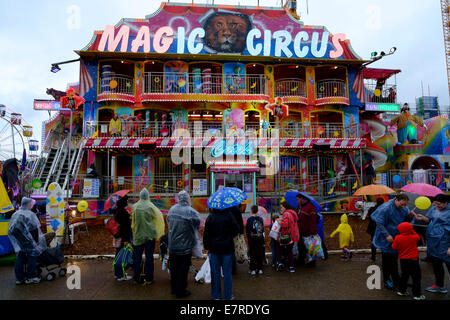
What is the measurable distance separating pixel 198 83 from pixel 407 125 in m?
15.3

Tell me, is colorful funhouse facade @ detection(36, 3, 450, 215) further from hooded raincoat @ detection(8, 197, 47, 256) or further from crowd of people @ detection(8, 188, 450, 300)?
hooded raincoat @ detection(8, 197, 47, 256)

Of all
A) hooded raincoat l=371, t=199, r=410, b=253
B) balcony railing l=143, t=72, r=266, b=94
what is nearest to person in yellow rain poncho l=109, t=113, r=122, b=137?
balcony railing l=143, t=72, r=266, b=94

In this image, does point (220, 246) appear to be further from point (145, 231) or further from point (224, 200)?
point (145, 231)

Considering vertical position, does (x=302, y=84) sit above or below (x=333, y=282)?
above

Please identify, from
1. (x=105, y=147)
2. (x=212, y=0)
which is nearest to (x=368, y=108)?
(x=212, y=0)

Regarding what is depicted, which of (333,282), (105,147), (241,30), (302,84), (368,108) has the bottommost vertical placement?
(333,282)

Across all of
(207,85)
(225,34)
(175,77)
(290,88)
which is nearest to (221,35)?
(225,34)

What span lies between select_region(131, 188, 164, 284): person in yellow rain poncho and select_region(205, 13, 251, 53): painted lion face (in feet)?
51.5

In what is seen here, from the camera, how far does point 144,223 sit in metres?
6.67

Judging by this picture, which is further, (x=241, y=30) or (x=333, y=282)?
(x=241, y=30)

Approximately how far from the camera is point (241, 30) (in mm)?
20453

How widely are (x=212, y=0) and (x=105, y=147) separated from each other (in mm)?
12609

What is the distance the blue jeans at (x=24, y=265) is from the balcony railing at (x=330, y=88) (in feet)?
62.8
